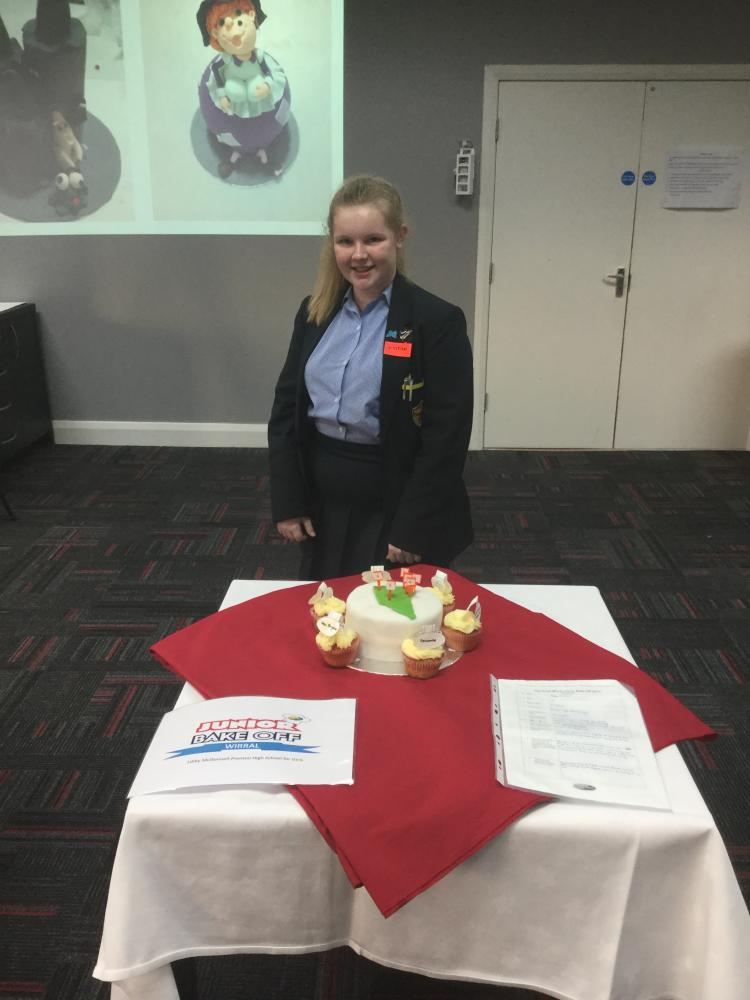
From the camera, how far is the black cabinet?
4.27 m

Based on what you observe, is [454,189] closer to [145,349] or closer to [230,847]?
[145,349]

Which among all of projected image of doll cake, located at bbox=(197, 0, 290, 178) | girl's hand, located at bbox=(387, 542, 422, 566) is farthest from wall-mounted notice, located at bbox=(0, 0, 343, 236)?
girl's hand, located at bbox=(387, 542, 422, 566)

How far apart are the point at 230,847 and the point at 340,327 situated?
3.53 feet

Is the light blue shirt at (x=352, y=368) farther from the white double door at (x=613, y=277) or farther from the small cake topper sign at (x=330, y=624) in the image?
the white double door at (x=613, y=277)

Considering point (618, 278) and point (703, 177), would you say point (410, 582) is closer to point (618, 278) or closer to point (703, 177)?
point (618, 278)

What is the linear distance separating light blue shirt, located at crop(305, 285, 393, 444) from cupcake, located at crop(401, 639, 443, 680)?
63 centimetres

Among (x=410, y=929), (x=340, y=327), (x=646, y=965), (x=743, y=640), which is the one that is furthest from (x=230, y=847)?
(x=743, y=640)

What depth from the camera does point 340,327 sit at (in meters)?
1.73

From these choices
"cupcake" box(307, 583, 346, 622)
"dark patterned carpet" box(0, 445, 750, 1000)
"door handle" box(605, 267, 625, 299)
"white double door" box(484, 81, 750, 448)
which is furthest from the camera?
"door handle" box(605, 267, 625, 299)

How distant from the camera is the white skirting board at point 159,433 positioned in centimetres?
480

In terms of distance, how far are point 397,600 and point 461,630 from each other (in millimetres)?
115

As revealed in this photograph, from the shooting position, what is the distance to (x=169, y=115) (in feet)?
13.8

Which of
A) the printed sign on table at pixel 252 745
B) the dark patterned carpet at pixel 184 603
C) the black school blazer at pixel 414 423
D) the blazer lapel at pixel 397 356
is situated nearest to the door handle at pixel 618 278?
the dark patterned carpet at pixel 184 603

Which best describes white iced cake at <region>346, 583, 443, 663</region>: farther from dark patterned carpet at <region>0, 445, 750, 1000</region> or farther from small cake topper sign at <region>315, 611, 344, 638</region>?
dark patterned carpet at <region>0, 445, 750, 1000</region>
